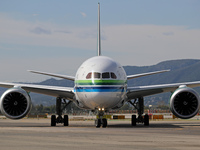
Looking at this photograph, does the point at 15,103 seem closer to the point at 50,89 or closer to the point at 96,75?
the point at 50,89

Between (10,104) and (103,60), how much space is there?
21.3 ft

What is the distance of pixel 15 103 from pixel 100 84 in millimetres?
5953

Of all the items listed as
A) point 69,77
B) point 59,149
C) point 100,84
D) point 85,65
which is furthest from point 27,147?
point 69,77

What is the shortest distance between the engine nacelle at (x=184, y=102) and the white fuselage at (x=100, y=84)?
3203mm

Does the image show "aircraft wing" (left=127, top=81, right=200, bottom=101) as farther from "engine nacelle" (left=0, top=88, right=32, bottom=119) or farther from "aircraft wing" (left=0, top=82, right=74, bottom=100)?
"engine nacelle" (left=0, top=88, right=32, bottom=119)

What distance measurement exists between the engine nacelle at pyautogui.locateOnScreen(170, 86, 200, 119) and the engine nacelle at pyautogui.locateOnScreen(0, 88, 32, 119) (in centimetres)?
907

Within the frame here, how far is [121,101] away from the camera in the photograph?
93.0 ft

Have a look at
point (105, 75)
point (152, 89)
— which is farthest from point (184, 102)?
point (105, 75)

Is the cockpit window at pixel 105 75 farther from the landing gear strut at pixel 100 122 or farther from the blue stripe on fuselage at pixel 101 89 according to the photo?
the landing gear strut at pixel 100 122

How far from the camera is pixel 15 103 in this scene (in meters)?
28.2

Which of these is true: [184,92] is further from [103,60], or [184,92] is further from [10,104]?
[10,104]

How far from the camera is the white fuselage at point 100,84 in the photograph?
2606cm

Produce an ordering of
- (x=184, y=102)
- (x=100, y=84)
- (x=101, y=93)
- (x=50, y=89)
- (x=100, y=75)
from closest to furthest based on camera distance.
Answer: (x=101, y=93)
(x=100, y=84)
(x=100, y=75)
(x=184, y=102)
(x=50, y=89)

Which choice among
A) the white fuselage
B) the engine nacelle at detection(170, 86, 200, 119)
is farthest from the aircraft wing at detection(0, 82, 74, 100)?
the engine nacelle at detection(170, 86, 200, 119)
